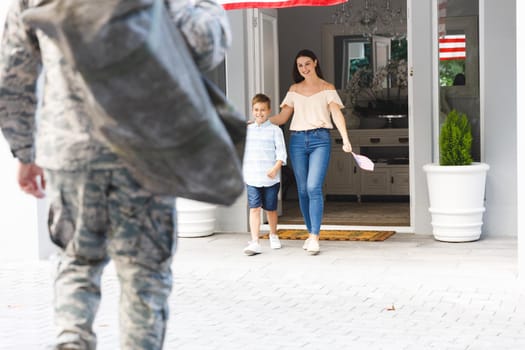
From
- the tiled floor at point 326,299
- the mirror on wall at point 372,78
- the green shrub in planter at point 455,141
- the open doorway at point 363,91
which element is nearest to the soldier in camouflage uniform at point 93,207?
the tiled floor at point 326,299

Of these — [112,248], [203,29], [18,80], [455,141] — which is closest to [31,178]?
[18,80]

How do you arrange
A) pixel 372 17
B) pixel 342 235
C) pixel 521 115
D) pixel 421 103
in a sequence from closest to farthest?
pixel 521 115
pixel 421 103
pixel 342 235
pixel 372 17

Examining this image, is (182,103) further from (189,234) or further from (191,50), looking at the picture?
(189,234)

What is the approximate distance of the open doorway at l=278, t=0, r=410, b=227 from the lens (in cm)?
1252

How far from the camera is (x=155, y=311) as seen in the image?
9.32 ft

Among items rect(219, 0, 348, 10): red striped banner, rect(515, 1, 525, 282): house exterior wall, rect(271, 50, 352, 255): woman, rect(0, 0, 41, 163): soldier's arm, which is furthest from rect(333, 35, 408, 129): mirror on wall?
rect(0, 0, 41, 163): soldier's arm

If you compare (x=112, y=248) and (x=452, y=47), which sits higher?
(x=452, y=47)

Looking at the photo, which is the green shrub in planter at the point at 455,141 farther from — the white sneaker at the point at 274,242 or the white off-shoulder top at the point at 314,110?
the white sneaker at the point at 274,242

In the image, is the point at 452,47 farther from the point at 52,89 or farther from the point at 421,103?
the point at 52,89

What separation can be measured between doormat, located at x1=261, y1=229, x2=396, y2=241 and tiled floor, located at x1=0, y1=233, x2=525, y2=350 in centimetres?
34

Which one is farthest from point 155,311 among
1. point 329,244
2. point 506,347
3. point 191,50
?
point 329,244

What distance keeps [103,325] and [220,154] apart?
311 cm

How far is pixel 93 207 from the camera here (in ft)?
9.18

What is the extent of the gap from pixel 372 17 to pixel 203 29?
10.4 m
